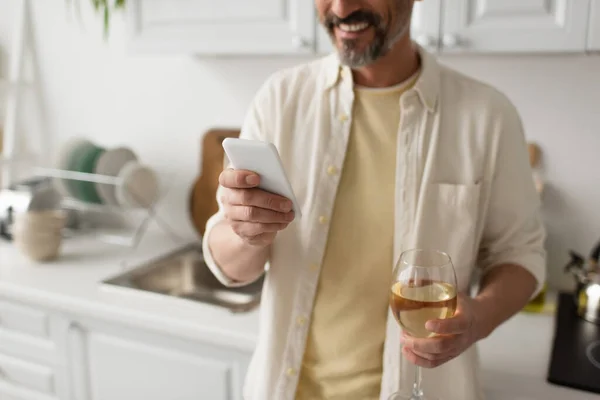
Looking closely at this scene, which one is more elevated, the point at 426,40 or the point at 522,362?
the point at 426,40

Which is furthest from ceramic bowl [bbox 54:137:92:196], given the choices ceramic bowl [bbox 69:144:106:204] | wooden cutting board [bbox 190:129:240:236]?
wooden cutting board [bbox 190:129:240:236]

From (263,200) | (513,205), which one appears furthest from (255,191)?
(513,205)

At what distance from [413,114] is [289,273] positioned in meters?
0.35

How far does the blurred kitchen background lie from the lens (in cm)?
120

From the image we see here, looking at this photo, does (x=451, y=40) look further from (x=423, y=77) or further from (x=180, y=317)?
(x=180, y=317)

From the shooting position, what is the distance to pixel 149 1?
1.49m

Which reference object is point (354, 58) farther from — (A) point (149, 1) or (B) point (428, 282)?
(A) point (149, 1)

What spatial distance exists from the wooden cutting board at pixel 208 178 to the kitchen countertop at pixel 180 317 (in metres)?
0.21

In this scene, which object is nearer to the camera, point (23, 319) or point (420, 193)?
point (420, 193)

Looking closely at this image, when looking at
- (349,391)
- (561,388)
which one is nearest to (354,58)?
(349,391)

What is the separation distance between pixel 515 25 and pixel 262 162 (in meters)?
0.70

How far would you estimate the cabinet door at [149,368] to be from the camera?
1.33 metres

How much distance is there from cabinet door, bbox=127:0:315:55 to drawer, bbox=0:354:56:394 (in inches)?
36.0

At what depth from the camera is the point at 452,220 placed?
0.98 metres
